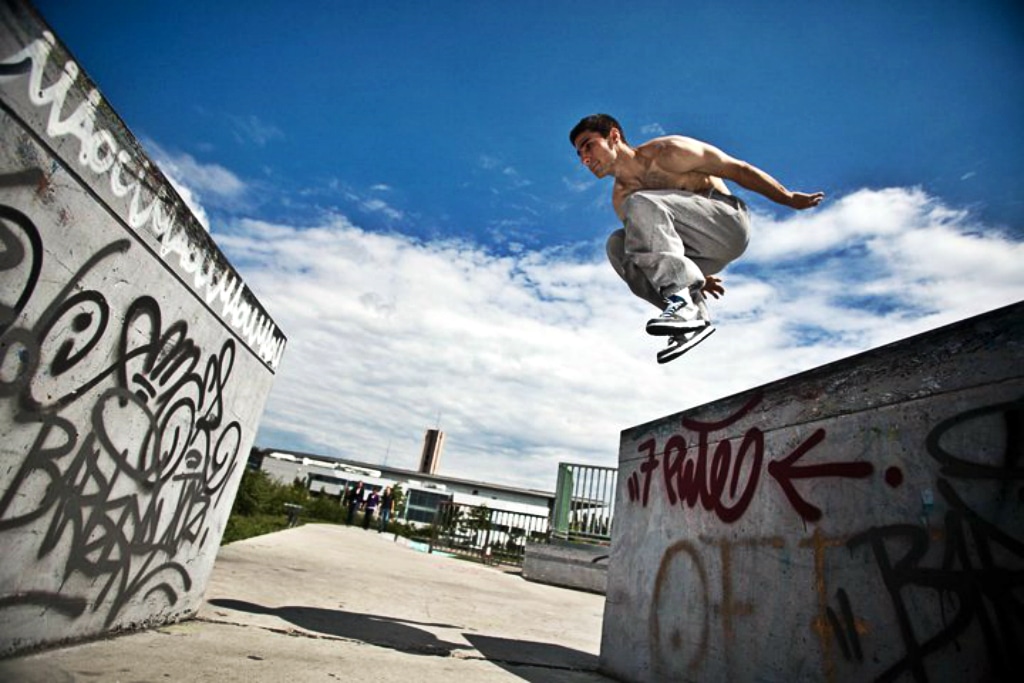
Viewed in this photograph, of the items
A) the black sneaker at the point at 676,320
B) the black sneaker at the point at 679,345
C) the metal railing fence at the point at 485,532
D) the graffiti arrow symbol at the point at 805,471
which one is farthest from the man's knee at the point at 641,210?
the metal railing fence at the point at 485,532

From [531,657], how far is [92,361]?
10.2 ft

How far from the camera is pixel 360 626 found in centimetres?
376

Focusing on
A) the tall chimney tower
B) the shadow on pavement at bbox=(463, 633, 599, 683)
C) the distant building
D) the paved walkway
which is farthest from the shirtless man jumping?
the tall chimney tower

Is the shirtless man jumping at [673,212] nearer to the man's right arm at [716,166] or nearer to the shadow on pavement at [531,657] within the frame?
the man's right arm at [716,166]

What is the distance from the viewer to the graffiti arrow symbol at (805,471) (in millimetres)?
2176

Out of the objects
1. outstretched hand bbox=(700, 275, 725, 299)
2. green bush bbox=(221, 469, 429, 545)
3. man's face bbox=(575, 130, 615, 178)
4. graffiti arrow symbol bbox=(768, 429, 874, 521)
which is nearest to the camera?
graffiti arrow symbol bbox=(768, 429, 874, 521)

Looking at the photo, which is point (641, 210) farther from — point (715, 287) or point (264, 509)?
point (264, 509)

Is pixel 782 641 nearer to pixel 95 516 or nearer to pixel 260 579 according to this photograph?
pixel 95 516

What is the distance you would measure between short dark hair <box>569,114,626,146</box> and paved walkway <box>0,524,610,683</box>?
3341mm

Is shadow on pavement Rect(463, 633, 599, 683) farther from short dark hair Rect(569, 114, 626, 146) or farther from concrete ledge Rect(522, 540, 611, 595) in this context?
concrete ledge Rect(522, 540, 611, 595)

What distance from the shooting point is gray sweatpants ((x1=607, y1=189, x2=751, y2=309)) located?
3.14 metres

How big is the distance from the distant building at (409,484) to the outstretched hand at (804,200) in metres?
59.2

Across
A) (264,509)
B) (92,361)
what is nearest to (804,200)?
(92,361)

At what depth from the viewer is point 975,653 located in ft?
5.34
